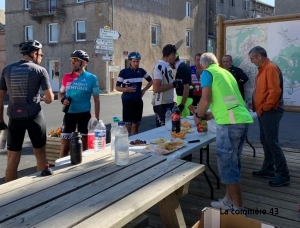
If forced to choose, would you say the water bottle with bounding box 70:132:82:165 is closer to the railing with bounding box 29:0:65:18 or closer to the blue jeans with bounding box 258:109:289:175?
the blue jeans with bounding box 258:109:289:175

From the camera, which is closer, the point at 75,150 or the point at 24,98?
the point at 75,150

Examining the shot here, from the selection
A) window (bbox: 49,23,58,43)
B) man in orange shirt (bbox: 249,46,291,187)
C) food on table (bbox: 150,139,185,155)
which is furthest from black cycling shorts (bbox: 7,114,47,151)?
window (bbox: 49,23,58,43)

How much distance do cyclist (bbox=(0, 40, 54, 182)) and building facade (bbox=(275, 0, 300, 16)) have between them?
67.7 feet

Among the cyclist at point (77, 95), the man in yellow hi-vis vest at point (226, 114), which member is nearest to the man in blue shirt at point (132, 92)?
the cyclist at point (77, 95)

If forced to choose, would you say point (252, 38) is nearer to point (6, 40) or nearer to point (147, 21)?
point (147, 21)

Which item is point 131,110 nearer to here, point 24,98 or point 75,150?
point 24,98

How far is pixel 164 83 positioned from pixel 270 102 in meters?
1.72

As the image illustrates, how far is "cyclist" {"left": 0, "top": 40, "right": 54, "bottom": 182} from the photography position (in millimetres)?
3789

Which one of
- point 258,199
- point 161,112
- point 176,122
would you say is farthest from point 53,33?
point 258,199

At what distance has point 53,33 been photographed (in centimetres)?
2741

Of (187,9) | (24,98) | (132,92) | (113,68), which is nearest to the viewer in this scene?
(24,98)

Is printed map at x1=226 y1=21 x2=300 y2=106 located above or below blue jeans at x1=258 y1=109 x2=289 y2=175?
above

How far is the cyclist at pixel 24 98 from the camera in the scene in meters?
3.79

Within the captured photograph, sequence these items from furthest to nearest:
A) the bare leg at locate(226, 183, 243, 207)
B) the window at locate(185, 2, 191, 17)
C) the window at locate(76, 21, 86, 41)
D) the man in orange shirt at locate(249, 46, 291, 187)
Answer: the window at locate(185, 2, 191, 17), the window at locate(76, 21, 86, 41), the man in orange shirt at locate(249, 46, 291, 187), the bare leg at locate(226, 183, 243, 207)
